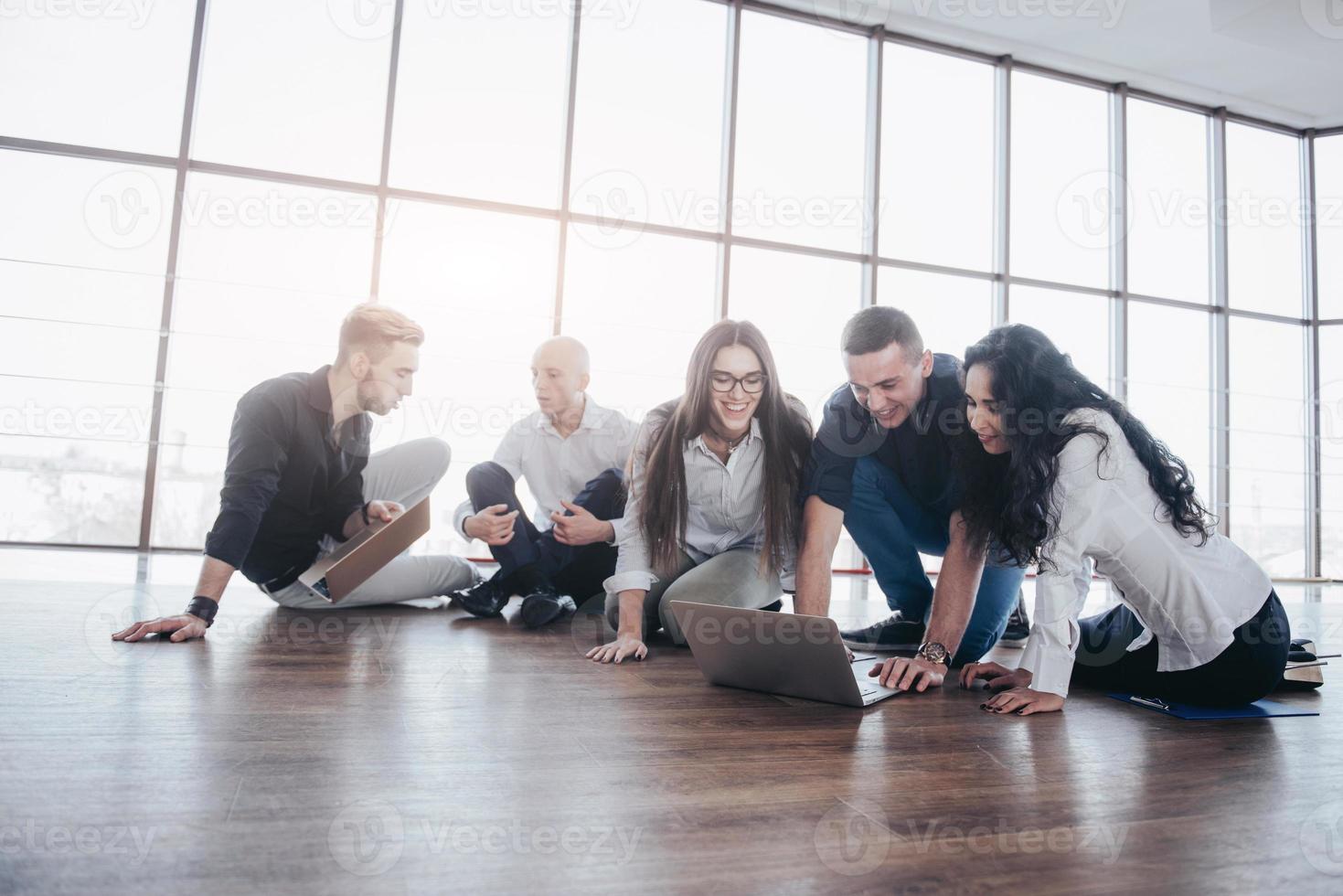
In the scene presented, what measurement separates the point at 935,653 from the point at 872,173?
4.14 meters

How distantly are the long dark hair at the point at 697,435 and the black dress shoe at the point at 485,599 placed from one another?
709mm

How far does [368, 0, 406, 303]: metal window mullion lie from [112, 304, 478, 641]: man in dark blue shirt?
1.91m

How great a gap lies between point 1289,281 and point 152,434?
7.66m

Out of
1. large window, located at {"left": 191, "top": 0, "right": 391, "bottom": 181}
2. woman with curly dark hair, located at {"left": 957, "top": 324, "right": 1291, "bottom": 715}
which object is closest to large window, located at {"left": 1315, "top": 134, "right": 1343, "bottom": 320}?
woman with curly dark hair, located at {"left": 957, "top": 324, "right": 1291, "bottom": 715}

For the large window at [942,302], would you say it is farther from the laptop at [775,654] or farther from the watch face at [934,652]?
the laptop at [775,654]

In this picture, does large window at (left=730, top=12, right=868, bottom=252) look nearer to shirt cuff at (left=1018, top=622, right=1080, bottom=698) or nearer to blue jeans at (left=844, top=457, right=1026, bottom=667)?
blue jeans at (left=844, top=457, right=1026, bottom=667)

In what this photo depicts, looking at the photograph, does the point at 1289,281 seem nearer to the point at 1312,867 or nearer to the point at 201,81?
the point at 1312,867

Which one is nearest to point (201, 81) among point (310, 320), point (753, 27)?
point (310, 320)

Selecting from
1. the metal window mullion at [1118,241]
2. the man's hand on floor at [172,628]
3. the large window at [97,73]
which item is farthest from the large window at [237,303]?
the metal window mullion at [1118,241]

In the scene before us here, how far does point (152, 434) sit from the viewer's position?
3.96 metres

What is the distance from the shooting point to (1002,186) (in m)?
5.36

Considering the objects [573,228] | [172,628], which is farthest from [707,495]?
[573,228]

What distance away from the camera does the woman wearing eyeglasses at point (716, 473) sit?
1.84m

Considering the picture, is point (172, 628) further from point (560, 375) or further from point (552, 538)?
point (560, 375)
